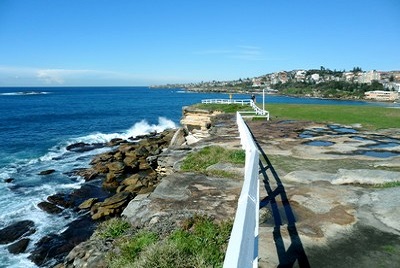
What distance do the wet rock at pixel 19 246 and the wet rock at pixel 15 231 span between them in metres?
0.43

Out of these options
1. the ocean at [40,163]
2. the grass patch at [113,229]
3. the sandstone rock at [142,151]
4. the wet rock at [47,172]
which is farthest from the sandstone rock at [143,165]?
the grass patch at [113,229]

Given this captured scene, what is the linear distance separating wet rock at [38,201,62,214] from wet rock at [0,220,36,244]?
127 centimetres

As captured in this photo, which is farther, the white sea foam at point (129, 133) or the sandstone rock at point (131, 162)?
the white sea foam at point (129, 133)

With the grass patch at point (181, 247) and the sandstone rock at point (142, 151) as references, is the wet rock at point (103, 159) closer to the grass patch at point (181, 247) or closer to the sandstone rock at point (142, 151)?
the sandstone rock at point (142, 151)

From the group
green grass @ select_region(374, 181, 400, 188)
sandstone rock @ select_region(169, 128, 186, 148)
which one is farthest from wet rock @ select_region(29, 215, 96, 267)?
sandstone rock @ select_region(169, 128, 186, 148)

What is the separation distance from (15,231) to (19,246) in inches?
52.8

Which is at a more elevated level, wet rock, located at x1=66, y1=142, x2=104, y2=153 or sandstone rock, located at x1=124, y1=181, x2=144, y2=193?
sandstone rock, located at x1=124, y1=181, x2=144, y2=193

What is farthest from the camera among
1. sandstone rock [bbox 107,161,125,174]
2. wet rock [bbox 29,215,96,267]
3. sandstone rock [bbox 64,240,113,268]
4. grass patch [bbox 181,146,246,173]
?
sandstone rock [bbox 107,161,125,174]

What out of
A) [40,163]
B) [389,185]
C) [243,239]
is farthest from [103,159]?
[243,239]

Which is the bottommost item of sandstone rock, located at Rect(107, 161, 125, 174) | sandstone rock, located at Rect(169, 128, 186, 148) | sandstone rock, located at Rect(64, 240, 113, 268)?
sandstone rock, located at Rect(107, 161, 125, 174)

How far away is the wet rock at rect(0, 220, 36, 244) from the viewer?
11477mm

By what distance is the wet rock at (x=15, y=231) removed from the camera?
1148cm

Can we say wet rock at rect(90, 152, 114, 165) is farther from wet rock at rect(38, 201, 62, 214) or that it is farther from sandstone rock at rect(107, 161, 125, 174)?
wet rock at rect(38, 201, 62, 214)

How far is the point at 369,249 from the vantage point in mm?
4012
